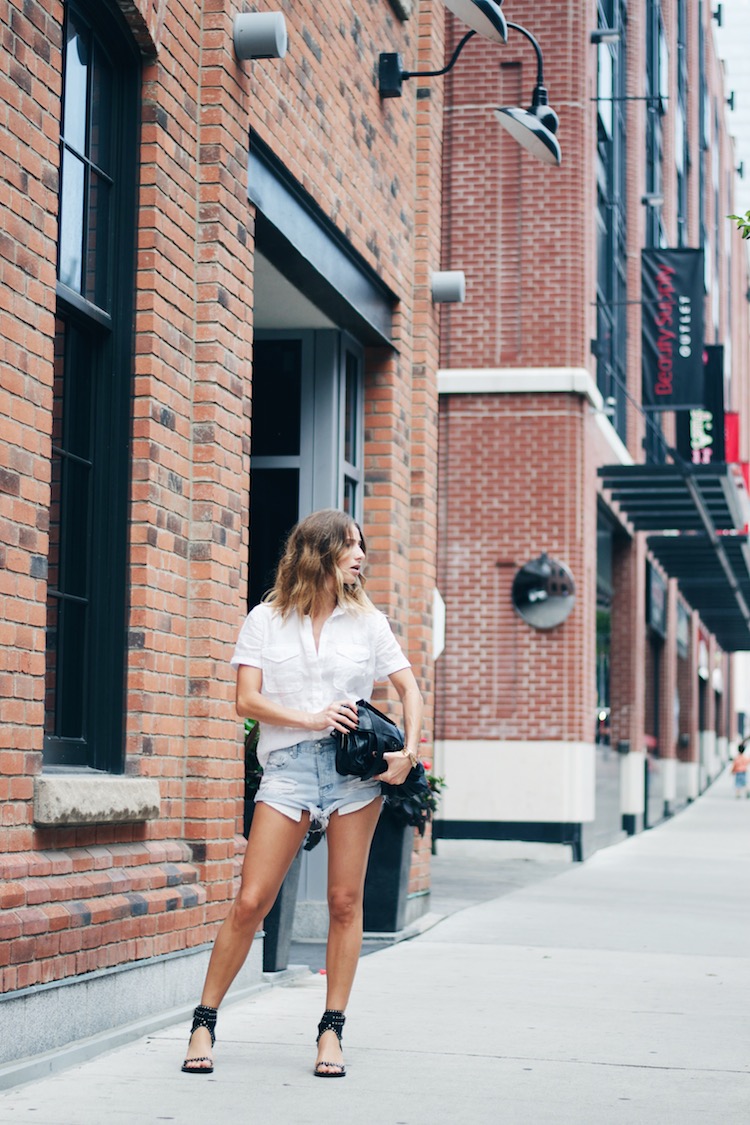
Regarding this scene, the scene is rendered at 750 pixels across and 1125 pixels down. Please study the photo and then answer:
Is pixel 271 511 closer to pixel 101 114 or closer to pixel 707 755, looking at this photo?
pixel 101 114

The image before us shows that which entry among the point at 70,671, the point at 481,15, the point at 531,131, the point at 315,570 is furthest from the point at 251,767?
the point at 531,131

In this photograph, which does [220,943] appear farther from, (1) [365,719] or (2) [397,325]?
(2) [397,325]

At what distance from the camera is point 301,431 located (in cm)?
1013

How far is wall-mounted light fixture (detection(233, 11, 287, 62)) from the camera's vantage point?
7227 mm

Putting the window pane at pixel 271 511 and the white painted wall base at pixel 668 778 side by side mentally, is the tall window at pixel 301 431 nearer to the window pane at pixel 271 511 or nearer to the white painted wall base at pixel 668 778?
the window pane at pixel 271 511

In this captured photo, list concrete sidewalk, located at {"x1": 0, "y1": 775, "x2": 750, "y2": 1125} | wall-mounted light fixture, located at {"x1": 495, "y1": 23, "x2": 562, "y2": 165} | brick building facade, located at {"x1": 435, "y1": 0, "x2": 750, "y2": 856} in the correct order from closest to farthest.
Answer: concrete sidewalk, located at {"x1": 0, "y1": 775, "x2": 750, "y2": 1125}
wall-mounted light fixture, located at {"x1": 495, "y1": 23, "x2": 562, "y2": 165}
brick building facade, located at {"x1": 435, "y1": 0, "x2": 750, "y2": 856}

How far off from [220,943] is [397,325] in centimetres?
615

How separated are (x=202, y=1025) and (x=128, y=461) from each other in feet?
7.53

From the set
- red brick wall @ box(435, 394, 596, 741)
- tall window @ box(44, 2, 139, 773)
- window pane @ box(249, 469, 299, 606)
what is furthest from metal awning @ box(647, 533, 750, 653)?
tall window @ box(44, 2, 139, 773)

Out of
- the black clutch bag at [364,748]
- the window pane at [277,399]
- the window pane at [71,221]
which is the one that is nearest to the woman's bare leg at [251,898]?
the black clutch bag at [364,748]

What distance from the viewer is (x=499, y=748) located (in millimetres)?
17969

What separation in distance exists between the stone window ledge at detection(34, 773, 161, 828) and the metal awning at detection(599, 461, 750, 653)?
12.8 meters

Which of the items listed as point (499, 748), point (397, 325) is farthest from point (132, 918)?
point (499, 748)

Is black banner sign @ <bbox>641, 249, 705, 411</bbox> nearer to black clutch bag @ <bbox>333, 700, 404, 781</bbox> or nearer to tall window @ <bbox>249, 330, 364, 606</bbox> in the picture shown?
tall window @ <bbox>249, 330, 364, 606</bbox>
